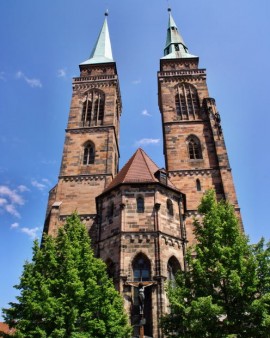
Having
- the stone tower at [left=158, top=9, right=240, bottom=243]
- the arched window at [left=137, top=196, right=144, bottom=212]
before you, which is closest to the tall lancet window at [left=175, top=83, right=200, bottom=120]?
the stone tower at [left=158, top=9, right=240, bottom=243]

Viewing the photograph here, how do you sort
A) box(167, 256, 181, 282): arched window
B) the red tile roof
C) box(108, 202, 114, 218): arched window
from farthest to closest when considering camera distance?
the red tile roof < box(108, 202, 114, 218): arched window < box(167, 256, 181, 282): arched window

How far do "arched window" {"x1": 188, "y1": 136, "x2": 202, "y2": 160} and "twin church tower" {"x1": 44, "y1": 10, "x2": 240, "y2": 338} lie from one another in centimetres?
8

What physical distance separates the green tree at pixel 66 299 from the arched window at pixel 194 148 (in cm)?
1399

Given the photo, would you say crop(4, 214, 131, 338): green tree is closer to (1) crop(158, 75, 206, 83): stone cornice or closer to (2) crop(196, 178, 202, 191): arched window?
(2) crop(196, 178, 202, 191): arched window

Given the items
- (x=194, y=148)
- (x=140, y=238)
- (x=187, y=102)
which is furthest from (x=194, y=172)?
(x=140, y=238)

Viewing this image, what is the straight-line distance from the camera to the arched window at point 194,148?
2603 centimetres

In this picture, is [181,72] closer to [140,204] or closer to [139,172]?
[139,172]

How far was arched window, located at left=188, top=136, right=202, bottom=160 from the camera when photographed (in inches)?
1025

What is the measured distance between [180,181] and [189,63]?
47.4 ft

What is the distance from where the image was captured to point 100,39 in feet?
135

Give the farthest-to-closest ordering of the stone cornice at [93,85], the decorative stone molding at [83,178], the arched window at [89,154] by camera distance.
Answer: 1. the stone cornice at [93,85]
2. the arched window at [89,154]
3. the decorative stone molding at [83,178]

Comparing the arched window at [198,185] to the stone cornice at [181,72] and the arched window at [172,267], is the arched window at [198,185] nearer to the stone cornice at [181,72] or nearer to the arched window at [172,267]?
the arched window at [172,267]

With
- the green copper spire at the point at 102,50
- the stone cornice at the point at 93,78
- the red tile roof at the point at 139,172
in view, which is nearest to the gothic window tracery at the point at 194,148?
the red tile roof at the point at 139,172

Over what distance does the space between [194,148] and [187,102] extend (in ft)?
16.9
